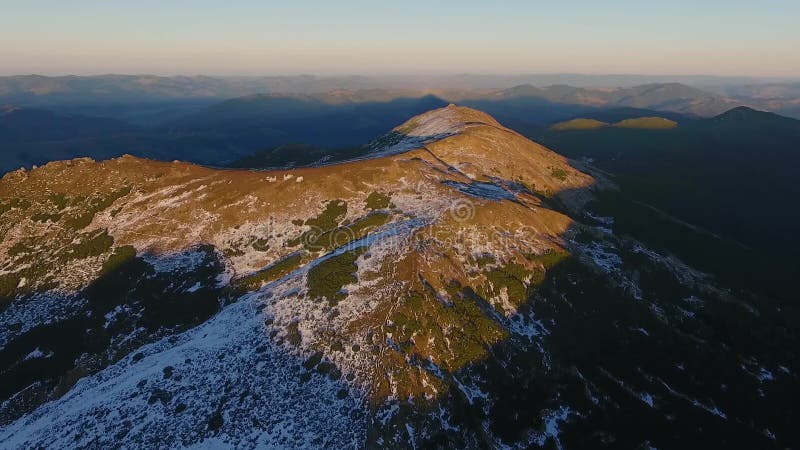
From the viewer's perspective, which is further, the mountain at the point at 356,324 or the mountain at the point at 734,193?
the mountain at the point at 734,193

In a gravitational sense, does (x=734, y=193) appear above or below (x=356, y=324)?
below

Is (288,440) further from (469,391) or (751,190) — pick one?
(751,190)

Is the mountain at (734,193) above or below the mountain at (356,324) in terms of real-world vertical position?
below

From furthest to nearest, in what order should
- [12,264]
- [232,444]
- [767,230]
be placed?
1. [767,230]
2. [12,264]
3. [232,444]

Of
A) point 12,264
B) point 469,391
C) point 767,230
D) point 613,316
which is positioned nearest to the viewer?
point 469,391

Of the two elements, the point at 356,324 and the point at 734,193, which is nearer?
the point at 356,324

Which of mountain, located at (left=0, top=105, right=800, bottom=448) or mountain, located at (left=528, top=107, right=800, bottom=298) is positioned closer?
mountain, located at (left=0, top=105, right=800, bottom=448)

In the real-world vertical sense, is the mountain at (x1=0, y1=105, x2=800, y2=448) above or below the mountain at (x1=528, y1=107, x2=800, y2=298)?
above

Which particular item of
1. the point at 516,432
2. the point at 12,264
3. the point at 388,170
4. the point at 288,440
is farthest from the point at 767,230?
the point at 12,264
